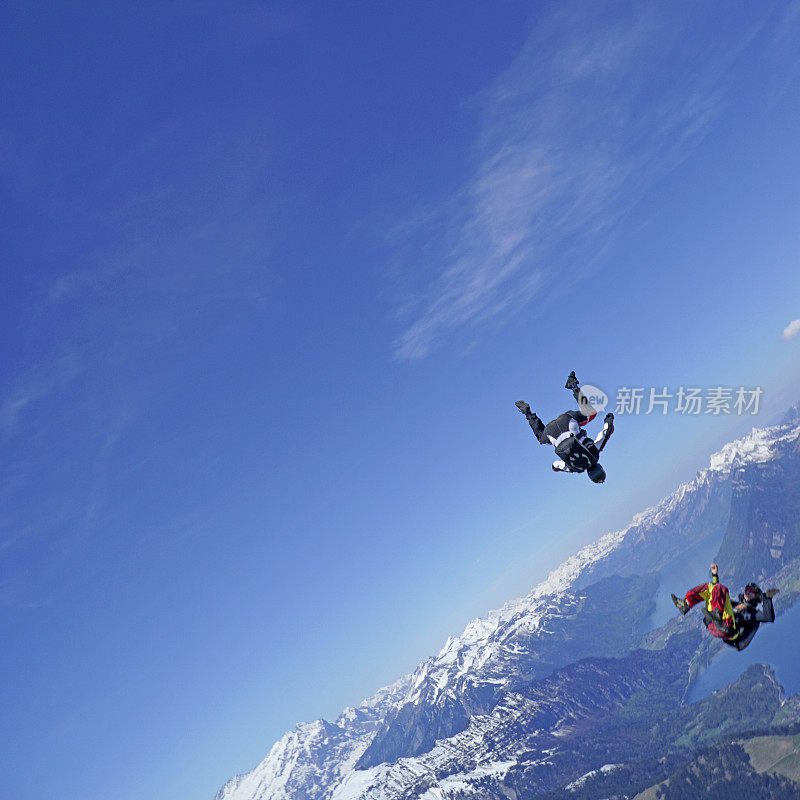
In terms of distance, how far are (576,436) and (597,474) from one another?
1940mm

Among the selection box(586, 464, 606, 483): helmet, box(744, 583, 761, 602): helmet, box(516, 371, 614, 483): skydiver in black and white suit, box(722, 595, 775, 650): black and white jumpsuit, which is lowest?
box(722, 595, 775, 650): black and white jumpsuit

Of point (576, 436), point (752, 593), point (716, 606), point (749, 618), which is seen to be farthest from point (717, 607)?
point (576, 436)

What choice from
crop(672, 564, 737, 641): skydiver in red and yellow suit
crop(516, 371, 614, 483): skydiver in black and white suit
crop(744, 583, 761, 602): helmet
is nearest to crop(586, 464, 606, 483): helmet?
crop(516, 371, 614, 483): skydiver in black and white suit

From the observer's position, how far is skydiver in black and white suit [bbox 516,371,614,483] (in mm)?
19516

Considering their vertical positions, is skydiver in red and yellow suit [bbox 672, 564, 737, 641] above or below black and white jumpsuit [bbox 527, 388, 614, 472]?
below

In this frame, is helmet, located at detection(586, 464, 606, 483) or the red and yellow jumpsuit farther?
helmet, located at detection(586, 464, 606, 483)

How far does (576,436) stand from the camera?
19531 millimetres

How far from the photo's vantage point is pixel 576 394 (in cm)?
1878

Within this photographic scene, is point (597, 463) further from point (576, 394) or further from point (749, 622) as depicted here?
point (749, 622)

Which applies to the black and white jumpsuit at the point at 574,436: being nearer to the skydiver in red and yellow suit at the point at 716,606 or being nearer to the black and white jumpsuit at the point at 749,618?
the skydiver in red and yellow suit at the point at 716,606

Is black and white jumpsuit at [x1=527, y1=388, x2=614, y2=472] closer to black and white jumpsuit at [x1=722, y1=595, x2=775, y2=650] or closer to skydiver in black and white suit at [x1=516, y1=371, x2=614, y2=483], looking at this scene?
skydiver in black and white suit at [x1=516, y1=371, x2=614, y2=483]

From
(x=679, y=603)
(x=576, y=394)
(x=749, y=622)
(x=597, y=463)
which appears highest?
(x=576, y=394)

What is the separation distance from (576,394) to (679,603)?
29.6ft

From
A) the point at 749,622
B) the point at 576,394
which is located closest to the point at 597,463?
the point at 576,394
